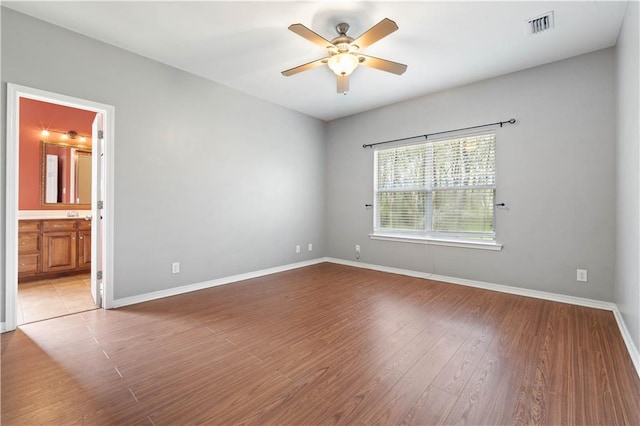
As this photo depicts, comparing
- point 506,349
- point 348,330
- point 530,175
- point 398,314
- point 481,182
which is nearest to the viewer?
point 506,349

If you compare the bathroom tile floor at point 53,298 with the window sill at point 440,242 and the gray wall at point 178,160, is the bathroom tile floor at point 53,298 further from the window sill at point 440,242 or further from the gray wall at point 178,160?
the window sill at point 440,242

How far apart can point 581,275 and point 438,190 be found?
1.89 m

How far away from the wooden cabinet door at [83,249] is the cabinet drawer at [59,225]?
0.14 m

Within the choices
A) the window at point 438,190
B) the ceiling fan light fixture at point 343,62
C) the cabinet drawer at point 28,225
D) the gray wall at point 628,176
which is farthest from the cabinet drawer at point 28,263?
the gray wall at point 628,176

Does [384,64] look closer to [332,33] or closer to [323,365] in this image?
[332,33]

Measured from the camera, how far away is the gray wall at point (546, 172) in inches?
120

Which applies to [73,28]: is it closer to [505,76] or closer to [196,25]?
[196,25]

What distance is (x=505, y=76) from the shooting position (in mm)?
3654

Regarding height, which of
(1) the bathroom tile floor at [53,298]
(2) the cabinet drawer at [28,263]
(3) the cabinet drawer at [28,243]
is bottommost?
(1) the bathroom tile floor at [53,298]

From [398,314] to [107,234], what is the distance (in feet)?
10.3

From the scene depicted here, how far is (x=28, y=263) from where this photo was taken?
13.3ft

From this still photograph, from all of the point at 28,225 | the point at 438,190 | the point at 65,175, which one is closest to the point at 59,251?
the point at 28,225

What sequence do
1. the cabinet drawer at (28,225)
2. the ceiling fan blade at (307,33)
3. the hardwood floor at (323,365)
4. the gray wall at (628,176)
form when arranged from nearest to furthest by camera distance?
1. the hardwood floor at (323,365)
2. the gray wall at (628,176)
3. the ceiling fan blade at (307,33)
4. the cabinet drawer at (28,225)

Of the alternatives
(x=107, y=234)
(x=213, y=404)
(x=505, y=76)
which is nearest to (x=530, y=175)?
(x=505, y=76)
